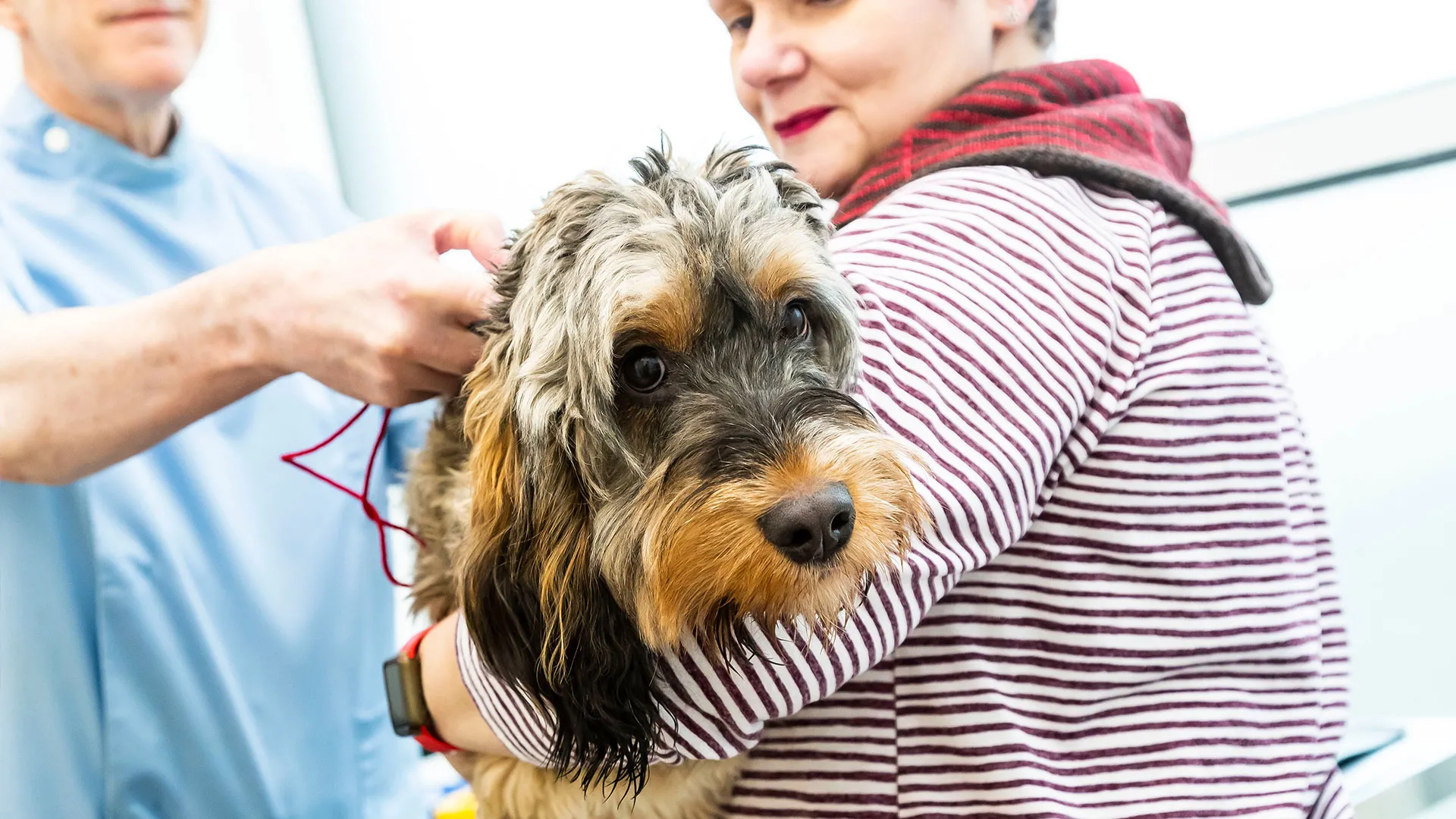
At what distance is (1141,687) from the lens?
1.03 m

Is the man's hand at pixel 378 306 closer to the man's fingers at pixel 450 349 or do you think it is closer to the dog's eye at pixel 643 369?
the man's fingers at pixel 450 349

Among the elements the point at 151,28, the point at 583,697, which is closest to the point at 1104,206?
the point at 583,697

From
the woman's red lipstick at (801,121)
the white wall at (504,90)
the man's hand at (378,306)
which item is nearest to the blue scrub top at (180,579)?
the man's hand at (378,306)

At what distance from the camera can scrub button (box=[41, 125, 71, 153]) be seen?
64.7 inches

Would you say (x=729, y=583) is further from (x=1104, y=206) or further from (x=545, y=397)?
(x=1104, y=206)

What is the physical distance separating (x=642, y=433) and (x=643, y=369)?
0.06 meters

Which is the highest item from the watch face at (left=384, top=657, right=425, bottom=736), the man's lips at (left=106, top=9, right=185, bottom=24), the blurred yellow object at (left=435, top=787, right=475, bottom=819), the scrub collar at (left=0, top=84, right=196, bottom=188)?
the man's lips at (left=106, top=9, right=185, bottom=24)

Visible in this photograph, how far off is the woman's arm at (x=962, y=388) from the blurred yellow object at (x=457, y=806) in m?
1.18

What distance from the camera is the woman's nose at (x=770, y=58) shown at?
136 cm

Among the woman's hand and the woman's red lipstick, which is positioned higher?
the woman's red lipstick

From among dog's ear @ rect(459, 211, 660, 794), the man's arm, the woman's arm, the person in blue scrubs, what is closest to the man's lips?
the person in blue scrubs

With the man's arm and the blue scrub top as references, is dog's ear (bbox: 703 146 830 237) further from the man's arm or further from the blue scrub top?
the blue scrub top

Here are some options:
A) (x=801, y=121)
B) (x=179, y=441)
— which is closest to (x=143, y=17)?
(x=179, y=441)

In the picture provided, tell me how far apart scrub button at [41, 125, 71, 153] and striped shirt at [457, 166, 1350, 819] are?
1153mm
